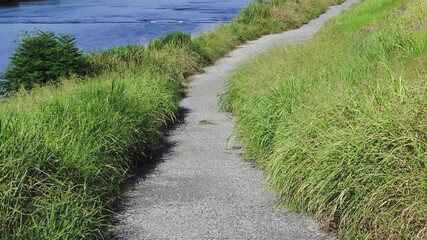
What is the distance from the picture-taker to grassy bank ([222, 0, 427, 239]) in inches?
186

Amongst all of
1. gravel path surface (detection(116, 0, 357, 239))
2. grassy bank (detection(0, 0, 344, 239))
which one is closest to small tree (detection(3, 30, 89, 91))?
grassy bank (detection(0, 0, 344, 239))

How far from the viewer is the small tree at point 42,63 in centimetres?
1338

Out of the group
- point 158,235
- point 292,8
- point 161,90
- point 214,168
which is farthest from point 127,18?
point 158,235

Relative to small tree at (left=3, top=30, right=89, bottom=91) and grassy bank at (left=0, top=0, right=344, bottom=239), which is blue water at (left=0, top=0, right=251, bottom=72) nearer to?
small tree at (left=3, top=30, right=89, bottom=91)

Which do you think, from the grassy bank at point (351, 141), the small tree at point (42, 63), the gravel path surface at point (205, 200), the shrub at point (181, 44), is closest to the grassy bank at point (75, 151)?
the gravel path surface at point (205, 200)

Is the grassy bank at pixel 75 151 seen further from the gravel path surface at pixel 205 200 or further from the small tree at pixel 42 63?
the small tree at pixel 42 63

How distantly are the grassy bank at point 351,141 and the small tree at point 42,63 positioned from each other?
20.0 feet

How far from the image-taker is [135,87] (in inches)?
406

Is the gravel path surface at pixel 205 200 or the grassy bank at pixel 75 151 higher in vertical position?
the grassy bank at pixel 75 151

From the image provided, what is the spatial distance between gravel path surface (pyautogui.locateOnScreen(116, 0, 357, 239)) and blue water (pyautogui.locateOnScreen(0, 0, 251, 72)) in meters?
13.2

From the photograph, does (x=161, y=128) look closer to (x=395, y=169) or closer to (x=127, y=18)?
(x=395, y=169)

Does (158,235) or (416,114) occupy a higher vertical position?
(416,114)

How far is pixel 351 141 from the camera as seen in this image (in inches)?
204

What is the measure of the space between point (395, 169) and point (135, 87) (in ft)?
20.2
